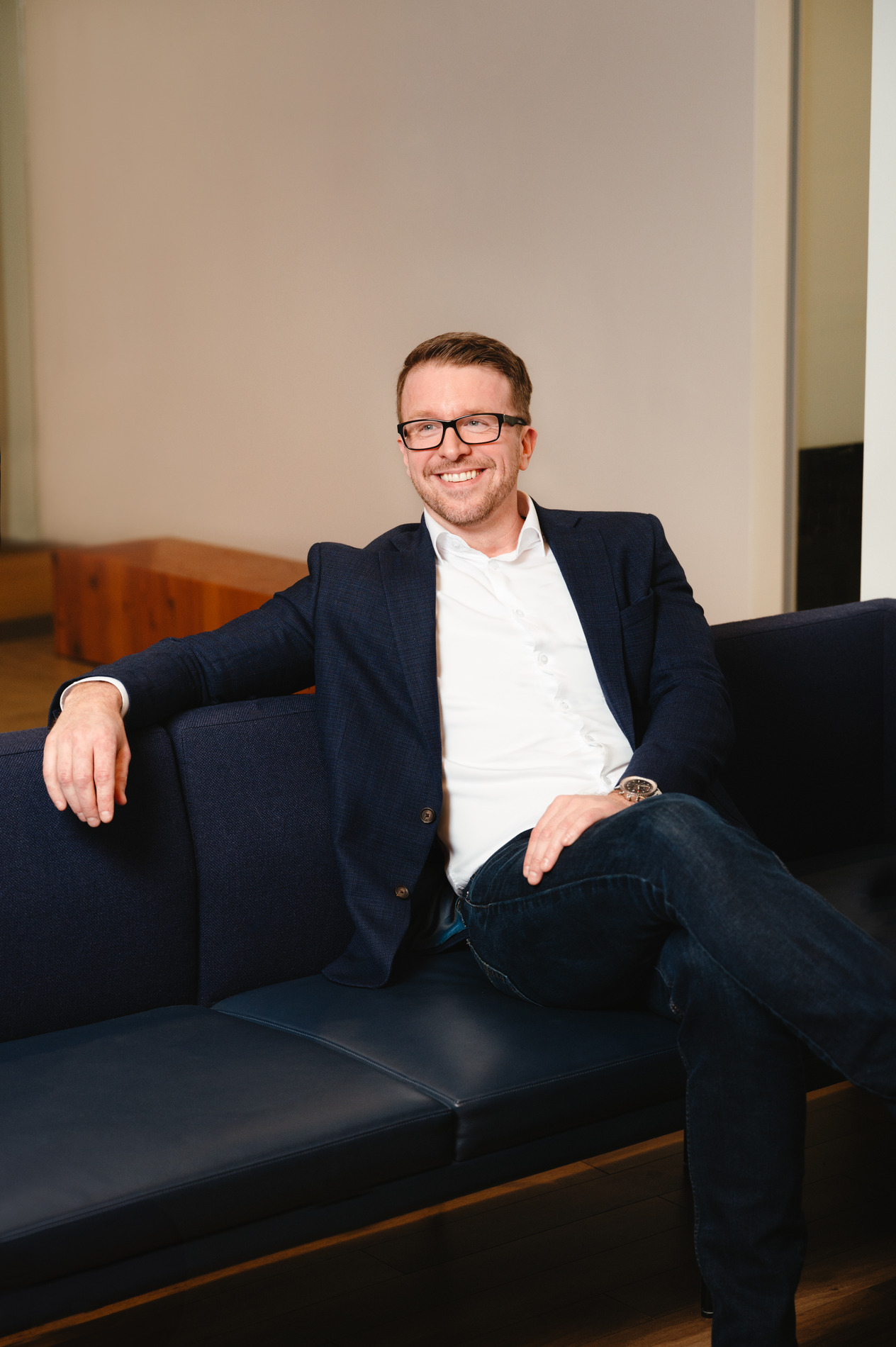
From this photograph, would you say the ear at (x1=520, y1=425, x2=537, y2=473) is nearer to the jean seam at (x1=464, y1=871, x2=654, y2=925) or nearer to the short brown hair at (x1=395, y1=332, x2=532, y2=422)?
the short brown hair at (x1=395, y1=332, x2=532, y2=422)

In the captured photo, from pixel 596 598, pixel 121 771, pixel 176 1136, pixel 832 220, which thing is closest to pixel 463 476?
pixel 596 598

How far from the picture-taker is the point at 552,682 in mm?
1959

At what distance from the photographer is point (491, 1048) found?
1.63 meters

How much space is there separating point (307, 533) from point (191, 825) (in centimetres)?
273

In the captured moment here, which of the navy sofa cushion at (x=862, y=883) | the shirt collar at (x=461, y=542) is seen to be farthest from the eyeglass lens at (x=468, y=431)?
the navy sofa cushion at (x=862, y=883)

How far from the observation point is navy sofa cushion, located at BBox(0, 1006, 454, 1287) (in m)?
1.31

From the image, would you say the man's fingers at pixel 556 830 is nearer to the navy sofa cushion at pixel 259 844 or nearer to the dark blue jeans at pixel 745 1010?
the dark blue jeans at pixel 745 1010

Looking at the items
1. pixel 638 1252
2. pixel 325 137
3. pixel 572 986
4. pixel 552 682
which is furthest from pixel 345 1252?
pixel 325 137

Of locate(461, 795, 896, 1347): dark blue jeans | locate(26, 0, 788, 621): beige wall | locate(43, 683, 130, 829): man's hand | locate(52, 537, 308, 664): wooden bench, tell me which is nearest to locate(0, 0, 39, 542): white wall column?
locate(26, 0, 788, 621): beige wall

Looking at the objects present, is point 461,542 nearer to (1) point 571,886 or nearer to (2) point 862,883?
(1) point 571,886

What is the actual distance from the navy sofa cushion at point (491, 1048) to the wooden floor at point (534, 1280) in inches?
13.1

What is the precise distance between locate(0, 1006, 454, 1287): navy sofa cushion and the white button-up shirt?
0.40 m

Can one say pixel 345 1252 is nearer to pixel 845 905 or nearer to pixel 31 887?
pixel 31 887

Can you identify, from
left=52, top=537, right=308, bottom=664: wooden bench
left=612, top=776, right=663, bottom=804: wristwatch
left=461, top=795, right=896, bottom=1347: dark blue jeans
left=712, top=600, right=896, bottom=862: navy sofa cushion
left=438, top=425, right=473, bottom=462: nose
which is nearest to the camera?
left=461, top=795, right=896, bottom=1347: dark blue jeans
